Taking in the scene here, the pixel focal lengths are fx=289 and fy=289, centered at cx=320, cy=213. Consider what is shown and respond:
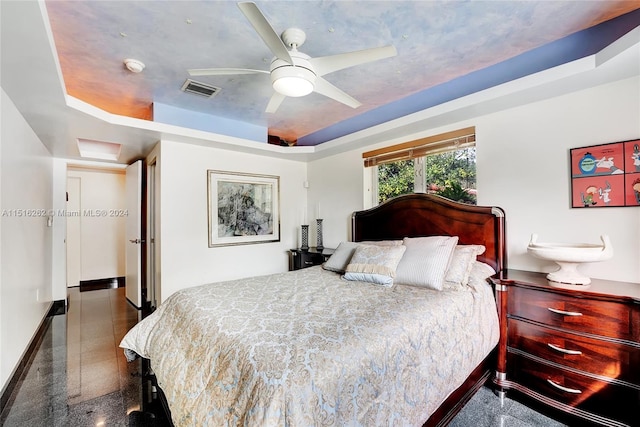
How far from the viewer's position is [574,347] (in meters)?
1.85

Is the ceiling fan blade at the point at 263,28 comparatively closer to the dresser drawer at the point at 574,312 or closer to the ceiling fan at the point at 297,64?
the ceiling fan at the point at 297,64

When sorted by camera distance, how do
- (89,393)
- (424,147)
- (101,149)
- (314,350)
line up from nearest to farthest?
1. (314,350)
2. (89,393)
3. (424,147)
4. (101,149)

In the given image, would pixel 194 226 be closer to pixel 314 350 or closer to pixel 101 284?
pixel 314 350

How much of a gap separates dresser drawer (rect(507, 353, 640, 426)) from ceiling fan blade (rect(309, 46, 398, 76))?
229 centimetres

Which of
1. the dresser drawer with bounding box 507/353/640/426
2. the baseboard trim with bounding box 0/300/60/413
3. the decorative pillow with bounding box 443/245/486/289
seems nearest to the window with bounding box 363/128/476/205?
the decorative pillow with bounding box 443/245/486/289

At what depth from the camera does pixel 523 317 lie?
2090mm

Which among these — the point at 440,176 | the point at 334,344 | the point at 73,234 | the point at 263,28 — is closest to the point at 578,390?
the point at 334,344

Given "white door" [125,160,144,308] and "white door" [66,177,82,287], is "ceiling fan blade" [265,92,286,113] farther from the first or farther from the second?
"white door" [66,177,82,287]

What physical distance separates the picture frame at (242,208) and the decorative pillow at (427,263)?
2.39 m

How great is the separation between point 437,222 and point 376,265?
0.90 m

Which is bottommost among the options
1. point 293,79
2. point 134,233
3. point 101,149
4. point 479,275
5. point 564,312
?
point 564,312

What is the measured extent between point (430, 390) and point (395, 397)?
0.33m

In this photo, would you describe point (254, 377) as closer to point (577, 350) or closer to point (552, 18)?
point (577, 350)

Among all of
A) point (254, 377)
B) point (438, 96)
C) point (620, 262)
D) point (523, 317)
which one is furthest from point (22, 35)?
point (620, 262)
